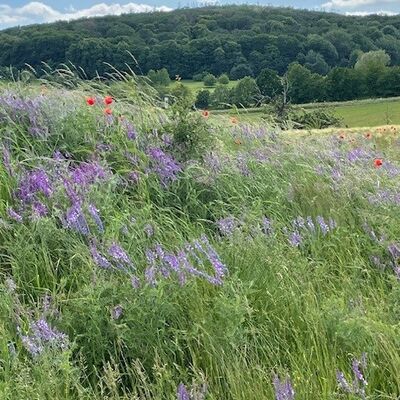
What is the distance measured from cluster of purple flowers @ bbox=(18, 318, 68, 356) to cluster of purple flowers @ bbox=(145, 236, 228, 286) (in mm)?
488

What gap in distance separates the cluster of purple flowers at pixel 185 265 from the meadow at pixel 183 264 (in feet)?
0.04

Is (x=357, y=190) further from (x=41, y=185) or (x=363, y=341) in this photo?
(x=41, y=185)

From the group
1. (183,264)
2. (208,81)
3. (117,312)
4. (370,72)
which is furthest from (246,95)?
(370,72)

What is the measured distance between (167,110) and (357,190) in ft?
6.57

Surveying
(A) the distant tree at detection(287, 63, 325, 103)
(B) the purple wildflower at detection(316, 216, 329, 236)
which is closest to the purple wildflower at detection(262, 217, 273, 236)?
(B) the purple wildflower at detection(316, 216, 329, 236)

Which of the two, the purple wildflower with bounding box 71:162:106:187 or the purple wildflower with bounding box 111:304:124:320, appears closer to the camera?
the purple wildflower with bounding box 111:304:124:320

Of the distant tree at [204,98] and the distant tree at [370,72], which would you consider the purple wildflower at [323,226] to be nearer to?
the distant tree at [204,98]

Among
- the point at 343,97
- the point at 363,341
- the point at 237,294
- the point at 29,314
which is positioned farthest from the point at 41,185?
the point at 343,97

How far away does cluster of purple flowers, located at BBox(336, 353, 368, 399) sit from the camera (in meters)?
1.90

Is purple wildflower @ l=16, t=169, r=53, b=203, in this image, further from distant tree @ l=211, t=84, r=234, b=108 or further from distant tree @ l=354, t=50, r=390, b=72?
distant tree @ l=354, t=50, r=390, b=72

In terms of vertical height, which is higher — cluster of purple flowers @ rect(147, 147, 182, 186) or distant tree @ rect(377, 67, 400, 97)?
cluster of purple flowers @ rect(147, 147, 182, 186)

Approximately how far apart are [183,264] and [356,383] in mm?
1027

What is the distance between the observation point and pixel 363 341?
2205 millimetres

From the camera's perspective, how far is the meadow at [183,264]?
6.89 feet
